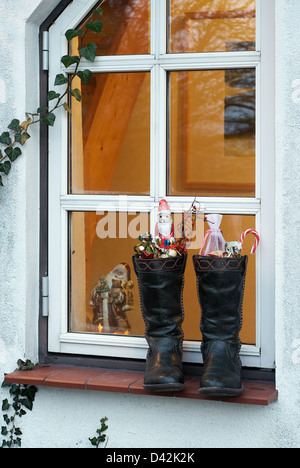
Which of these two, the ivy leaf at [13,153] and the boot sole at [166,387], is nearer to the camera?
the boot sole at [166,387]

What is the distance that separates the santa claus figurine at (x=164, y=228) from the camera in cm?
287

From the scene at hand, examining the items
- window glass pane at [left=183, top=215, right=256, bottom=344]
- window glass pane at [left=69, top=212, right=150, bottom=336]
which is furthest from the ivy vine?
window glass pane at [left=183, top=215, right=256, bottom=344]

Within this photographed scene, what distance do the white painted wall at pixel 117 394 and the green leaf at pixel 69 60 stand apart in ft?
0.49

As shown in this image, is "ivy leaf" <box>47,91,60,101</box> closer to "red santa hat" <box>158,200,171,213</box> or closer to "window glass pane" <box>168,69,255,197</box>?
"window glass pane" <box>168,69,255,197</box>

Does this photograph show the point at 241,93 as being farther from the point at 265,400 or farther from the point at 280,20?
the point at 265,400

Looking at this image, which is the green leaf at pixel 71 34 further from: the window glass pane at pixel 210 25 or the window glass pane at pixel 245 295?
the window glass pane at pixel 245 295

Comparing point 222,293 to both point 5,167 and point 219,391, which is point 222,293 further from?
point 5,167

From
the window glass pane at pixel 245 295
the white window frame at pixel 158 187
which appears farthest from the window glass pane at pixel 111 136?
the window glass pane at pixel 245 295

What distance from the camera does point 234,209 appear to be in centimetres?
296

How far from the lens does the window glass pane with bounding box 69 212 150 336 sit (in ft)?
10.3

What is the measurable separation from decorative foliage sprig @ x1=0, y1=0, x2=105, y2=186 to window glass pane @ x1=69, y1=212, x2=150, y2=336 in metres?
0.38

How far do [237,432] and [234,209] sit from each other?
0.88 m

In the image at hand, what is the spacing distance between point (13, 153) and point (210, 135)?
2.72 ft

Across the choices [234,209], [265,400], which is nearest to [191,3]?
[234,209]
